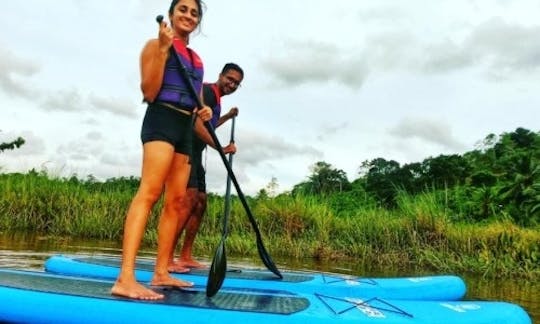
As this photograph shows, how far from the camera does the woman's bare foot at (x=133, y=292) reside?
2.70 metres

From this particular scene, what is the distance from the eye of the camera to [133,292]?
2717mm

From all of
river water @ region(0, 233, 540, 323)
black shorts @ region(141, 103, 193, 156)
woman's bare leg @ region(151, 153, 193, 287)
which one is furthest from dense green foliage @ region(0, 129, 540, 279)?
black shorts @ region(141, 103, 193, 156)

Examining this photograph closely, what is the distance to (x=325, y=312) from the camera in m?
2.61

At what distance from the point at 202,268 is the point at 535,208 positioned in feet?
25.2

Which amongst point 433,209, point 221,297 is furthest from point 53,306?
point 433,209

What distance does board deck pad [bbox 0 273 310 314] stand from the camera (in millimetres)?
2643

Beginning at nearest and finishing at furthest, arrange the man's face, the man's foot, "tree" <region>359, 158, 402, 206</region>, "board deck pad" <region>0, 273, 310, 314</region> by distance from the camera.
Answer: "board deck pad" <region>0, 273, 310, 314</region>
the man's foot
the man's face
"tree" <region>359, 158, 402, 206</region>

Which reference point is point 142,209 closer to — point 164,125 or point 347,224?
point 164,125

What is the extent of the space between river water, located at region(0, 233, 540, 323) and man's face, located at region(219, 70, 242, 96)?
6.83 ft

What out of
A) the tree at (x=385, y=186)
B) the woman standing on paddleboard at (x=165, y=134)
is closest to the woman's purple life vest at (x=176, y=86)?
the woman standing on paddleboard at (x=165, y=134)

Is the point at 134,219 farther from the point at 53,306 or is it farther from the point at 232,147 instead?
the point at 232,147

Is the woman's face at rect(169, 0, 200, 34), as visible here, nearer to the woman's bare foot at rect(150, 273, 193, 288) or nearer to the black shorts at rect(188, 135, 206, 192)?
the woman's bare foot at rect(150, 273, 193, 288)

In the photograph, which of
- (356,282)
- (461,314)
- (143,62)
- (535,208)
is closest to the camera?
(461,314)

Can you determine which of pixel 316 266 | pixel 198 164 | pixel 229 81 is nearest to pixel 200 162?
pixel 198 164
